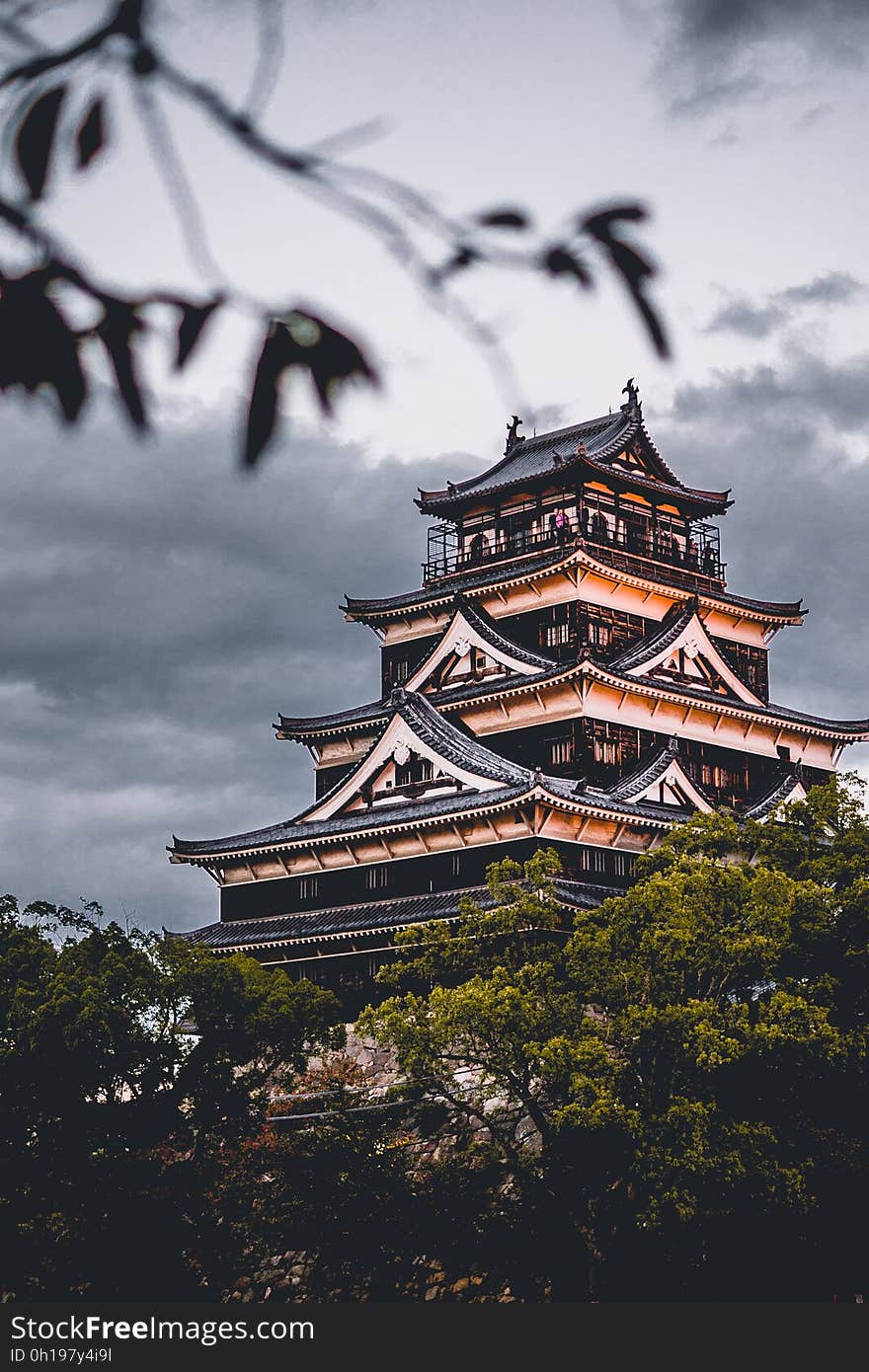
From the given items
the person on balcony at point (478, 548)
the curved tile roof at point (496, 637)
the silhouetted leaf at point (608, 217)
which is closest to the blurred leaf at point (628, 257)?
the silhouetted leaf at point (608, 217)

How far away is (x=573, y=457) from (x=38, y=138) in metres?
41.8

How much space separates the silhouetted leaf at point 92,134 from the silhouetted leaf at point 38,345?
0.36 metres

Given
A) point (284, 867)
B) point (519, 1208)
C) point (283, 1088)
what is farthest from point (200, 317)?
point (284, 867)

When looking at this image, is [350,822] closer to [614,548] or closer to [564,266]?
[614,548]

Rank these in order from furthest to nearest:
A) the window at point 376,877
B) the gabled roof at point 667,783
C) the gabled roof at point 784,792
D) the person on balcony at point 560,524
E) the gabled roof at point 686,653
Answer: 1. the person on balcony at point 560,524
2. the gabled roof at point 686,653
3. the gabled roof at point 784,792
4. the window at point 376,877
5. the gabled roof at point 667,783

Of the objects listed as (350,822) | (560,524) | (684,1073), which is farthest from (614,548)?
(684,1073)

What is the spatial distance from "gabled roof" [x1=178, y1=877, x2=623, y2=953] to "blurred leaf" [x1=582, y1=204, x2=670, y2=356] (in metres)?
30.8

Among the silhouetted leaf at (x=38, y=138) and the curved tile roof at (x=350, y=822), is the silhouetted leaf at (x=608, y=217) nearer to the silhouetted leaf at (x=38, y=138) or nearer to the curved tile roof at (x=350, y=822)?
the silhouetted leaf at (x=38, y=138)

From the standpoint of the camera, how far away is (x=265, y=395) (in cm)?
371

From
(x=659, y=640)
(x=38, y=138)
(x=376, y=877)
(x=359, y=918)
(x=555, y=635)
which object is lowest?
(x=38, y=138)

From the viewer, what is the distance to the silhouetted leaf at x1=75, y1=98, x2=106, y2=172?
3621 millimetres

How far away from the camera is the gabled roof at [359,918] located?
117 feet

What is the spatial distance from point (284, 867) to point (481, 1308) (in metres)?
15.7

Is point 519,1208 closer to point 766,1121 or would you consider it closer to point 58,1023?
point 766,1121
